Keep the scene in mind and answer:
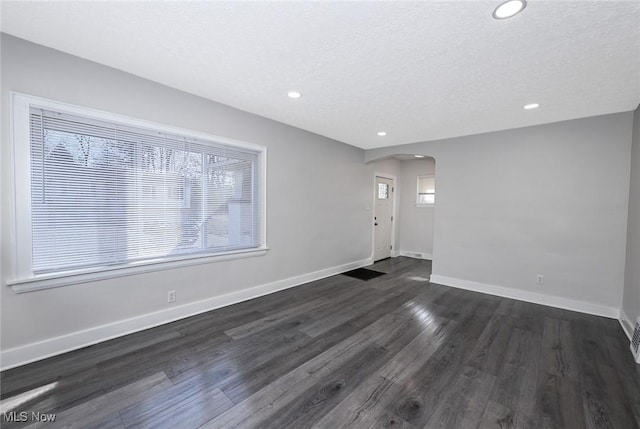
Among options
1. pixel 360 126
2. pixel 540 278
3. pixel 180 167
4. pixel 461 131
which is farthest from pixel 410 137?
pixel 180 167

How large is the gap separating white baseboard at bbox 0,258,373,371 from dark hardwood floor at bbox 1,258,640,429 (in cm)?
9

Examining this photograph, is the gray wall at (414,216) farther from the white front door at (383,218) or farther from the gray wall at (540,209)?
the gray wall at (540,209)

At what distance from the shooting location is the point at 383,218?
20.7 feet

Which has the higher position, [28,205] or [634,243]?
[28,205]

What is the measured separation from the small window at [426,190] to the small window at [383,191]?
83 centimetres

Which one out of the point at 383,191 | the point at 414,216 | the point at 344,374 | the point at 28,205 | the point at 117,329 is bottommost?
the point at 344,374

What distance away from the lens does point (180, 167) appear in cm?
290

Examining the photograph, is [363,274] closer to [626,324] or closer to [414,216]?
[414,216]

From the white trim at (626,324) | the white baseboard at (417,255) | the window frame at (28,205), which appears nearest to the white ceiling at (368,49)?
the window frame at (28,205)

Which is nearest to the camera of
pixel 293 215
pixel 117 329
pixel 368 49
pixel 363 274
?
pixel 368 49

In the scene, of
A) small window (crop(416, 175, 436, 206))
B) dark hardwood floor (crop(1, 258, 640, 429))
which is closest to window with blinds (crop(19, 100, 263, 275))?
dark hardwood floor (crop(1, 258, 640, 429))

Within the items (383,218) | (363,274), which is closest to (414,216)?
(383,218)

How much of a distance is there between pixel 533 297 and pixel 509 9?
3.80 metres

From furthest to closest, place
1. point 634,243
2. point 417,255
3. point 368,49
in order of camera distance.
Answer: point 417,255 < point 634,243 < point 368,49
